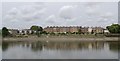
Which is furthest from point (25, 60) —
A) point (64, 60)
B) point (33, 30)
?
point (33, 30)

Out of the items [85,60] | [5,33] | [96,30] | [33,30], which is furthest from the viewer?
[96,30]

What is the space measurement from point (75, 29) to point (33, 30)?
13.5 meters

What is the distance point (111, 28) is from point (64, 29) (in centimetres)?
2055

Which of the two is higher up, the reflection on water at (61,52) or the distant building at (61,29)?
the reflection on water at (61,52)

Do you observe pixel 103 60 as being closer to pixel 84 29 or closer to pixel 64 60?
pixel 64 60

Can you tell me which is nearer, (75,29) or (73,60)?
(73,60)

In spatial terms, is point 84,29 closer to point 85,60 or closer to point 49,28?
point 49,28

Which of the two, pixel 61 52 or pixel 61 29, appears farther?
pixel 61 29

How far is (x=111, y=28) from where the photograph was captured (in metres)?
38.9

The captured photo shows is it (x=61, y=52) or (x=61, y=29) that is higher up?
(x=61, y=52)

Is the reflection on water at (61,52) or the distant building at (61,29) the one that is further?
the distant building at (61,29)

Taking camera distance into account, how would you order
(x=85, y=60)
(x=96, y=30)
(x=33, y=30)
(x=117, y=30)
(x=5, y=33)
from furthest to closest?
1. (x=96, y=30)
2. (x=33, y=30)
3. (x=117, y=30)
4. (x=5, y=33)
5. (x=85, y=60)

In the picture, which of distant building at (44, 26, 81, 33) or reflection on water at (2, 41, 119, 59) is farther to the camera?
distant building at (44, 26, 81, 33)

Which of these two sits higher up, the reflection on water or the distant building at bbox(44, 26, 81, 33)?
the reflection on water
